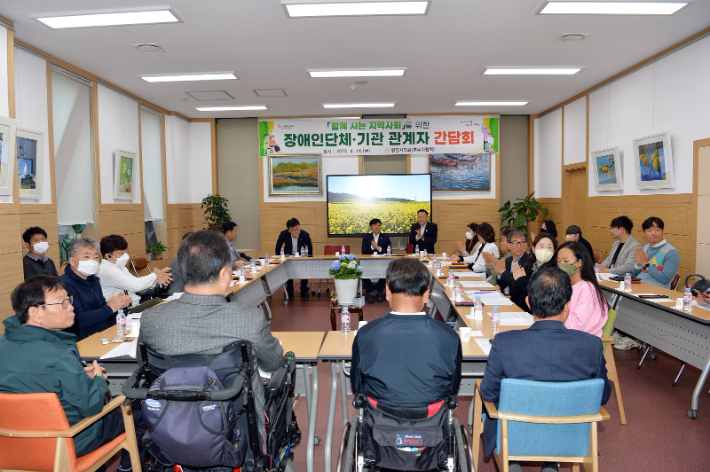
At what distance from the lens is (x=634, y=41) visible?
5.41 meters

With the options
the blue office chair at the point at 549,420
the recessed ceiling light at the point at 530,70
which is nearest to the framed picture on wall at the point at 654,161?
the recessed ceiling light at the point at 530,70

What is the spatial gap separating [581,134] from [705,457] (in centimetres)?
621

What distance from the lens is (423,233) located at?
28.0 ft

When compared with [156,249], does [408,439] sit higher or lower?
lower

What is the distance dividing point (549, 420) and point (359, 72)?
5464mm

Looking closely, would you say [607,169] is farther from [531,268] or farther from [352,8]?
[352,8]

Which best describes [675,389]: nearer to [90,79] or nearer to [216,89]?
[216,89]

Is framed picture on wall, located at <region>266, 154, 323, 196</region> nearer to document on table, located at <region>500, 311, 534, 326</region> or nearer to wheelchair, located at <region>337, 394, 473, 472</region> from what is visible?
document on table, located at <region>500, 311, 534, 326</region>

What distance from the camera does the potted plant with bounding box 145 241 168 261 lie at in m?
8.14

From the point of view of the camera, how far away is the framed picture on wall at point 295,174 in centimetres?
966

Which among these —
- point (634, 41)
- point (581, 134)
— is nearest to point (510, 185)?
point (581, 134)

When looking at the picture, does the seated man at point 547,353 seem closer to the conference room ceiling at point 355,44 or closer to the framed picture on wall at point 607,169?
the conference room ceiling at point 355,44

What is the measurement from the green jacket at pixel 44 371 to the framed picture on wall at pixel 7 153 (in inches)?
126

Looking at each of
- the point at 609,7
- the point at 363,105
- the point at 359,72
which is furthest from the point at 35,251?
the point at 609,7
